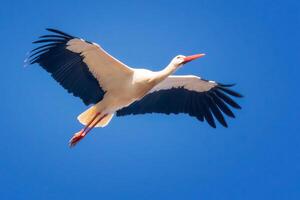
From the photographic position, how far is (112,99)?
43.3 ft

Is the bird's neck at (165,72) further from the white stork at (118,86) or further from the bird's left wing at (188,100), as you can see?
the bird's left wing at (188,100)

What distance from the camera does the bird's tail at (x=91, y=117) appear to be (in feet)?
43.6

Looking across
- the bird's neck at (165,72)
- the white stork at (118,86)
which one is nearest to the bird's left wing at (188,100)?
the white stork at (118,86)

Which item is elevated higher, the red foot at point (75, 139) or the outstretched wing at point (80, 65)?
the outstretched wing at point (80, 65)

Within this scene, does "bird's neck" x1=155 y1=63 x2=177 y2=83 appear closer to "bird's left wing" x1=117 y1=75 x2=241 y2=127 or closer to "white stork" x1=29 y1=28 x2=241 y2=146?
"white stork" x1=29 y1=28 x2=241 y2=146

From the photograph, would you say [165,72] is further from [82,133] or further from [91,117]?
[82,133]

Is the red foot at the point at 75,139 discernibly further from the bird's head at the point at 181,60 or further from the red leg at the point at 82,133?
the bird's head at the point at 181,60

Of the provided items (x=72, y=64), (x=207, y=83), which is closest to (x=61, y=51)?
(x=72, y=64)

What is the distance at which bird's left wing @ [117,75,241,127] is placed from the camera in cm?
1361

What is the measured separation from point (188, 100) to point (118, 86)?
48.9 inches

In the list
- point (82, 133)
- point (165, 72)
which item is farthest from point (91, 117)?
point (165, 72)

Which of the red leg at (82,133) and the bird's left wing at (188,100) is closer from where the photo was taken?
the red leg at (82,133)

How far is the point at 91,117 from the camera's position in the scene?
13.3 metres

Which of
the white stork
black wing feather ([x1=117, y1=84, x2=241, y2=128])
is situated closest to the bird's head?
the white stork
